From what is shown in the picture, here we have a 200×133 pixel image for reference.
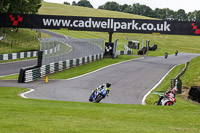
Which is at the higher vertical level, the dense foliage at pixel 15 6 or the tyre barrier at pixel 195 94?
the dense foliage at pixel 15 6

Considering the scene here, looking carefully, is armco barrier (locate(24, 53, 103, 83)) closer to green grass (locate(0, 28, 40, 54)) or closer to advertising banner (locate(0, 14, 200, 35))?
advertising banner (locate(0, 14, 200, 35))

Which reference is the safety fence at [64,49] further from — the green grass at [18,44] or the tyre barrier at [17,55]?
the green grass at [18,44]

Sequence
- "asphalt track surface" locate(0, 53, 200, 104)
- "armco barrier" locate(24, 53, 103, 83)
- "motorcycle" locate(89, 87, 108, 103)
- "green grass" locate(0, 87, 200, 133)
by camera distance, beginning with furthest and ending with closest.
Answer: "armco barrier" locate(24, 53, 103, 83) < "asphalt track surface" locate(0, 53, 200, 104) < "motorcycle" locate(89, 87, 108, 103) < "green grass" locate(0, 87, 200, 133)

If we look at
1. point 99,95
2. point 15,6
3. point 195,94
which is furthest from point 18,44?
point 99,95

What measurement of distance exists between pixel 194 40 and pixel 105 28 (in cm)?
7765

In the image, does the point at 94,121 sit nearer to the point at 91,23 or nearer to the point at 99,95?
the point at 99,95

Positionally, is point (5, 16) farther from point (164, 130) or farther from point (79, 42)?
point (164, 130)

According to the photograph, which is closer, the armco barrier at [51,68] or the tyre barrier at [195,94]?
the tyre barrier at [195,94]

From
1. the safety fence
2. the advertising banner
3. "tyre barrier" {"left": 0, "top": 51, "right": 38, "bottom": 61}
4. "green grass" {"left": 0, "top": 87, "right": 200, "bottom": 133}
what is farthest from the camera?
the advertising banner

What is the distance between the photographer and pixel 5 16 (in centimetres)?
4178

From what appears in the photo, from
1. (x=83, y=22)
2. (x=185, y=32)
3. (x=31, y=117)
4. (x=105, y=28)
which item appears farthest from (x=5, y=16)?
(x=31, y=117)

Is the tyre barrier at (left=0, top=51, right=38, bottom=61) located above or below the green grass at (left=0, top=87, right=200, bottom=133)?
below

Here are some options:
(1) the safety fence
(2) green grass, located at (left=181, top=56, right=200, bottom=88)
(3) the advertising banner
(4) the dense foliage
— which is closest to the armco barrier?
(1) the safety fence

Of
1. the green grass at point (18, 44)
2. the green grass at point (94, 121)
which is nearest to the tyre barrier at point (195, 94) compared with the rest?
the green grass at point (94, 121)
